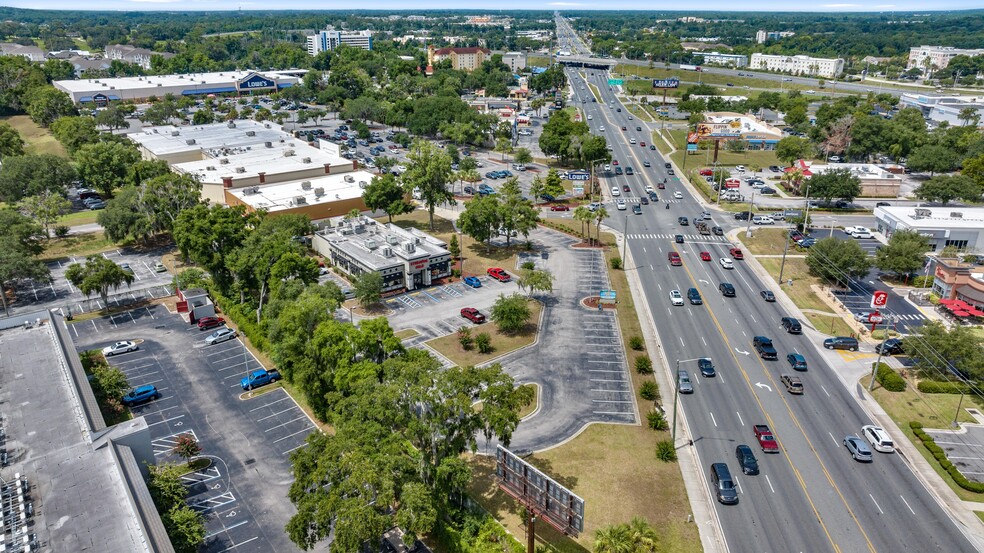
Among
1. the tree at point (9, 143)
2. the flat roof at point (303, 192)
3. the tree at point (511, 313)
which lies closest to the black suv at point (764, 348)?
the tree at point (511, 313)

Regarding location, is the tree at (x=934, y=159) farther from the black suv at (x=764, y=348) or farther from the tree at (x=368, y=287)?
the tree at (x=368, y=287)

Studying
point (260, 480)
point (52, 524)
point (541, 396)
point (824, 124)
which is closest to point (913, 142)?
point (824, 124)

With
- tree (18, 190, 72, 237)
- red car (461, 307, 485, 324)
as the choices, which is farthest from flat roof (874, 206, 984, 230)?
tree (18, 190, 72, 237)

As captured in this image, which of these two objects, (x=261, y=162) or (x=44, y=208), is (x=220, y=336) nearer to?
(x=44, y=208)

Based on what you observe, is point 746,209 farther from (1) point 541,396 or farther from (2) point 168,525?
(2) point 168,525

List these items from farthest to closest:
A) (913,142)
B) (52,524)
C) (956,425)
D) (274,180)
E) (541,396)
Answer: (913,142) < (274,180) < (541,396) < (956,425) < (52,524)

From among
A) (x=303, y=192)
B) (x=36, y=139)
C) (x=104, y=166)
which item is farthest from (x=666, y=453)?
(x=36, y=139)

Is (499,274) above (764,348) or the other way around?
above
